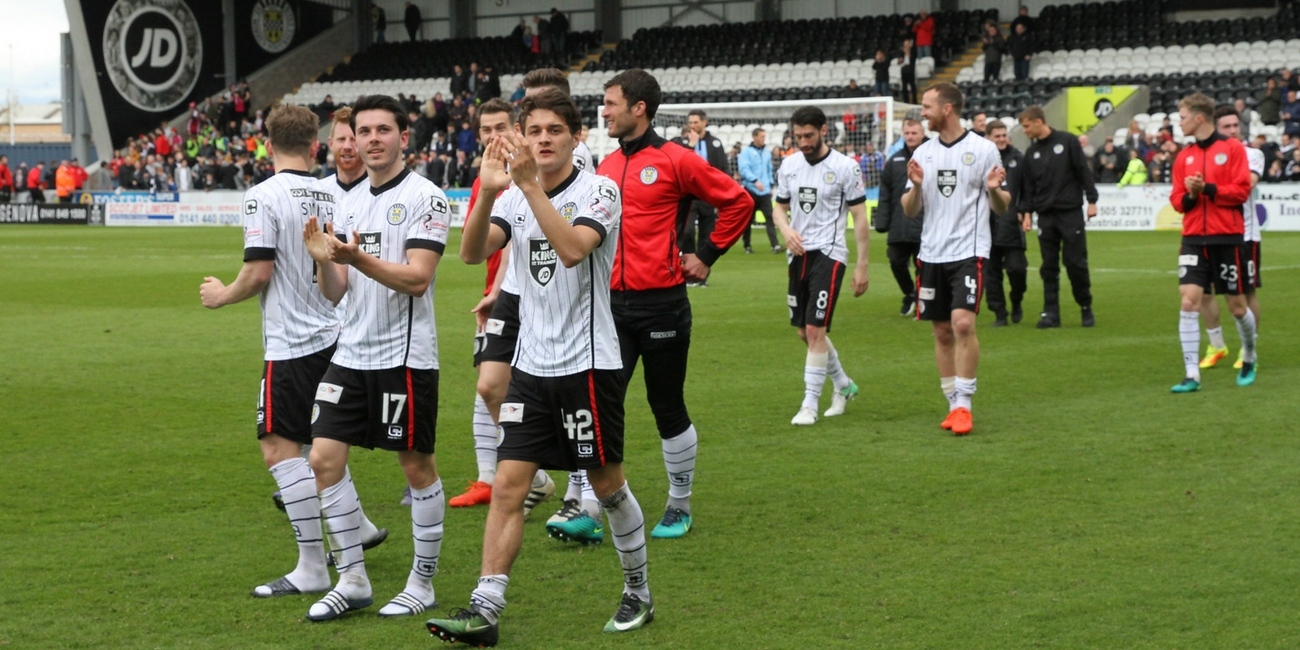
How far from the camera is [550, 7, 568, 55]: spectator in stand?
46.4 metres

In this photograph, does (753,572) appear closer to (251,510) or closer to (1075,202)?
(251,510)

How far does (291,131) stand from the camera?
5.34 meters

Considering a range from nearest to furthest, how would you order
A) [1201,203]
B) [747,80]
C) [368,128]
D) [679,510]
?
[368,128]
[679,510]
[1201,203]
[747,80]

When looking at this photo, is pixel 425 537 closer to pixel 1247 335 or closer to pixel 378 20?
pixel 1247 335

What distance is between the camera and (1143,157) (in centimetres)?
2795

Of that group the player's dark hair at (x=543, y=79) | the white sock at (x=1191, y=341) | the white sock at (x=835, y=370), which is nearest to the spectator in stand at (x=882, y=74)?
the white sock at (x=1191, y=341)

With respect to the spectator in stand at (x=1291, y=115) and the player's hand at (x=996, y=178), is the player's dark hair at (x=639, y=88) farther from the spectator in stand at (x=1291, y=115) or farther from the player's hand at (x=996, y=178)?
the spectator in stand at (x=1291, y=115)

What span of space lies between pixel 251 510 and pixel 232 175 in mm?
34325

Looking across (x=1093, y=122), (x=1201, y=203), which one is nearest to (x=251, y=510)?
(x=1201, y=203)

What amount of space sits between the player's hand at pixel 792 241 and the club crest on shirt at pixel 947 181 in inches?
35.9

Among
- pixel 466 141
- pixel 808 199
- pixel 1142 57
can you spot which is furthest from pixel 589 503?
pixel 1142 57

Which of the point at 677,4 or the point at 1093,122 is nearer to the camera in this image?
the point at 1093,122

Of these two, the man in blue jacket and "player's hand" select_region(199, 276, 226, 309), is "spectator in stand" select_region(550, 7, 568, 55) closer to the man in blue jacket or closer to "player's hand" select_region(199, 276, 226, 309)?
the man in blue jacket

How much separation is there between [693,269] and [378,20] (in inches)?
1920
